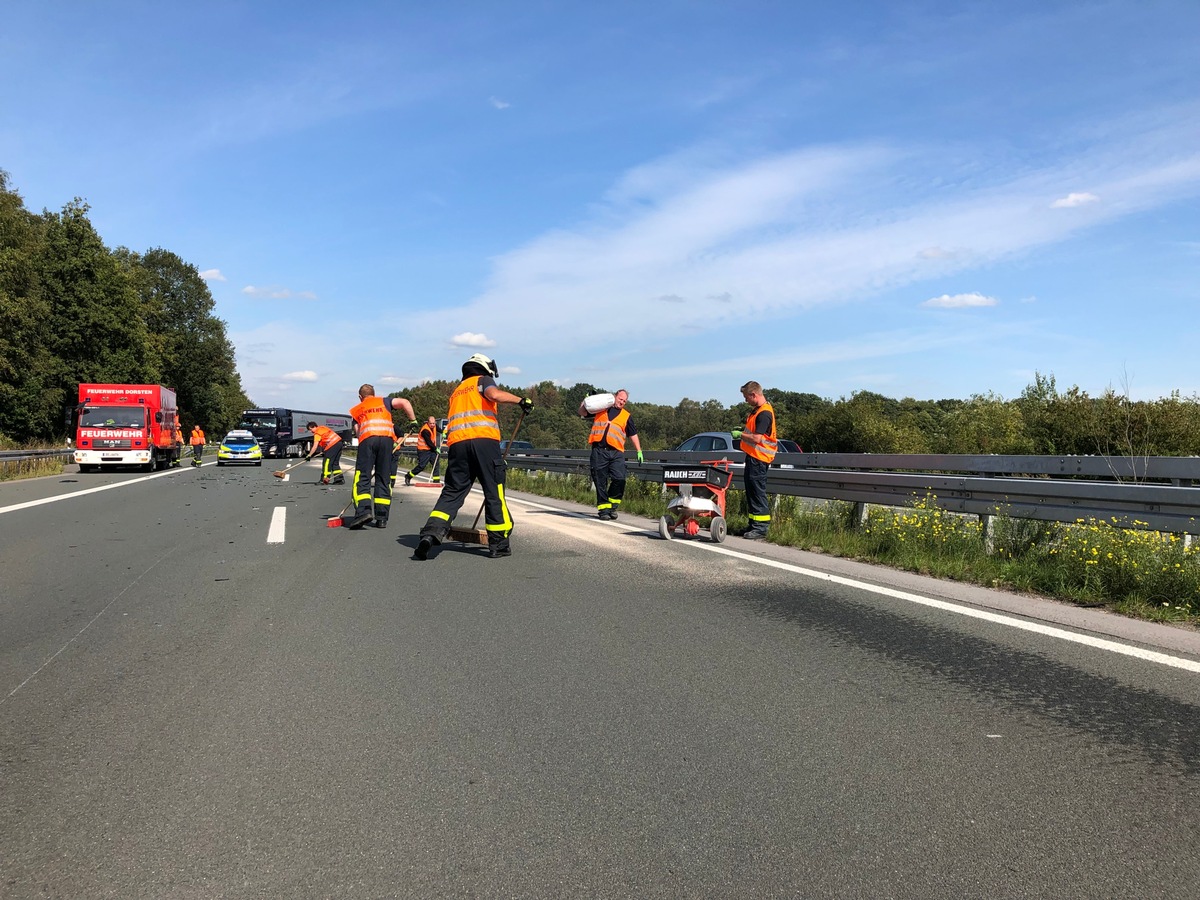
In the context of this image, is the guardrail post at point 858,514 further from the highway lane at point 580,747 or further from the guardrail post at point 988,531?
the highway lane at point 580,747

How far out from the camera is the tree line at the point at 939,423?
21434mm

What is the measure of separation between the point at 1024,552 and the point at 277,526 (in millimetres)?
8985

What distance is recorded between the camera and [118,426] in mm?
28406

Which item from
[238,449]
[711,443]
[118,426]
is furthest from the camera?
[238,449]

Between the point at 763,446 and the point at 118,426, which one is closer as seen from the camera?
the point at 763,446

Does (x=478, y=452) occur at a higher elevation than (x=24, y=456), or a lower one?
higher

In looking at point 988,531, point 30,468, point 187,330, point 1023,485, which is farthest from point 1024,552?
point 187,330

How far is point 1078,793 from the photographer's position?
3.15 metres

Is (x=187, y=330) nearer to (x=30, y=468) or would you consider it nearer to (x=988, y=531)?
(x=30, y=468)

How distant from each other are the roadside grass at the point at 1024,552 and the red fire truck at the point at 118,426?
23409 millimetres

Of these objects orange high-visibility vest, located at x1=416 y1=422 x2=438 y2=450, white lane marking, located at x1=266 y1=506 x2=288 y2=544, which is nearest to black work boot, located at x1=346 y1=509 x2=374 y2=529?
white lane marking, located at x1=266 y1=506 x2=288 y2=544

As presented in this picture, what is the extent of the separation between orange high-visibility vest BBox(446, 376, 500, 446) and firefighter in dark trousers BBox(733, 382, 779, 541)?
135 inches

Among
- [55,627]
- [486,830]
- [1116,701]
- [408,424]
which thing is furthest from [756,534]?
[486,830]

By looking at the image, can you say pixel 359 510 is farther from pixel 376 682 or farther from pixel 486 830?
pixel 486 830
